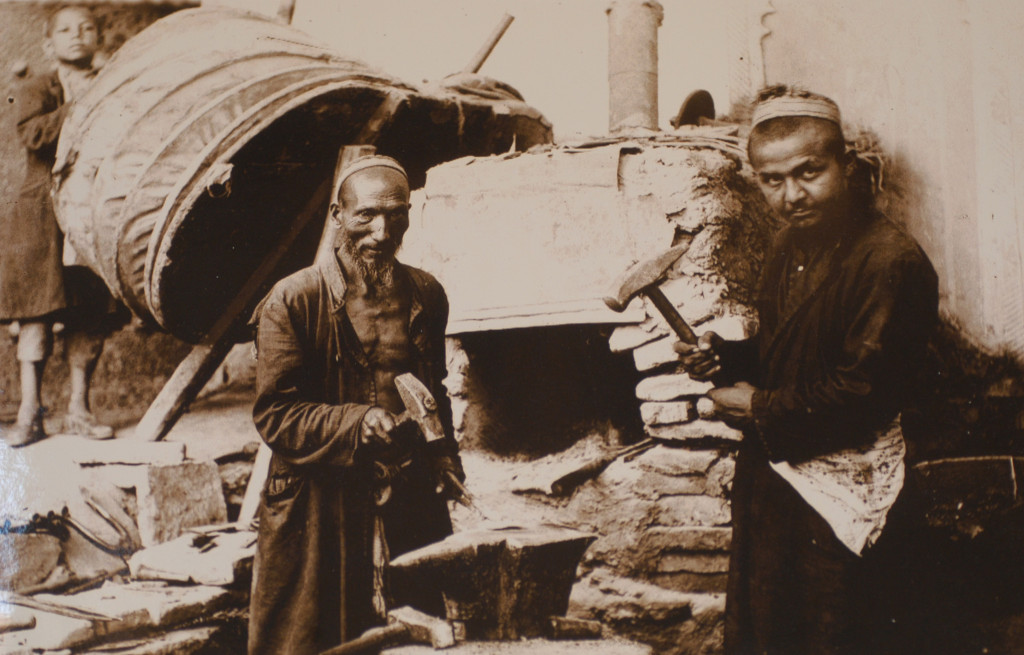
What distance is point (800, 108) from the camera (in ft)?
5.97

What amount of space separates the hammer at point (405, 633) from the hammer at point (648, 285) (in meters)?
0.93

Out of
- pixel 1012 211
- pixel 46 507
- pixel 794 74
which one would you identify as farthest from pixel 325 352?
pixel 1012 211

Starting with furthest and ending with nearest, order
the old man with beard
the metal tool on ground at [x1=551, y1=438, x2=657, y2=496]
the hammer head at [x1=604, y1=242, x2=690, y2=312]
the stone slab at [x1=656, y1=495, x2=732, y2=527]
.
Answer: the metal tool on ground at [x1=551, y1=438, x2=657, y2=496]
the stone slab at [x1=656, y1=495, x2=732, y2=527]
the old man with beard
the hammer head at [x1=604, y1=242, x2=690, y2=312]

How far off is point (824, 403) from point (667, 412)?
0.58 meters

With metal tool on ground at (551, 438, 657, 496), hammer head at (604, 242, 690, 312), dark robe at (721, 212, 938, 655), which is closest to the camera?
dark robe at (721, 212, 938, 655)

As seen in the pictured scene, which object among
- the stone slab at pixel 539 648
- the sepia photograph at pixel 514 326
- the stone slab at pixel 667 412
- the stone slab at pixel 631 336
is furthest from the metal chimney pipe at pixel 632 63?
the stone slab at pixel 539 648

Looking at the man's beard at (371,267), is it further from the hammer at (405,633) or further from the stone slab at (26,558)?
the stone slab at (26,558)

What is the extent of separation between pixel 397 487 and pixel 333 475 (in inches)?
6.5

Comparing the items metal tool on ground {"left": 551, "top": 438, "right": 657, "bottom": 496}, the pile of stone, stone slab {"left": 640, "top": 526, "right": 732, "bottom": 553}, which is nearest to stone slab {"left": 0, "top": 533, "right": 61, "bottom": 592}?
the pile of stone

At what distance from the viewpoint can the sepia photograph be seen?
184cm

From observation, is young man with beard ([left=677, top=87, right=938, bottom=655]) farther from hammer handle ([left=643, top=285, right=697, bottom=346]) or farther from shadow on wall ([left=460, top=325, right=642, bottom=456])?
shadow on wall ([left=460, top=325, right=642, bottom=456])

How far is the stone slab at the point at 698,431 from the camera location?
2217 millimetres

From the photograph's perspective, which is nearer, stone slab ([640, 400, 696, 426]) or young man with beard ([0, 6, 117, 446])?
stone slab ([640, 400, 696, 426])

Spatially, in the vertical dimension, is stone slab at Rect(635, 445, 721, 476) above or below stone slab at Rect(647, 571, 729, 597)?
above
